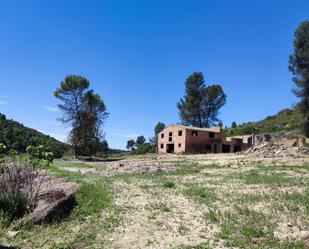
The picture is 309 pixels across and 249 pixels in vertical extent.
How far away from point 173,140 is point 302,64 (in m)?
20.9

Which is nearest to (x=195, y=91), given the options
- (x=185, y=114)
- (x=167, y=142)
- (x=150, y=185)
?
(x=185, y=114)

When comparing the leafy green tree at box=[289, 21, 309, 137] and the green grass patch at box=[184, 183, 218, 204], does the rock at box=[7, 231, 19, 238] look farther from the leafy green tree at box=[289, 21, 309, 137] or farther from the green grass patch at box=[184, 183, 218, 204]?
the leafy green tree at box=[289, 21, 309, 137]

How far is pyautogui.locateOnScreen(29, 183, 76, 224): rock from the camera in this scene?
938cm

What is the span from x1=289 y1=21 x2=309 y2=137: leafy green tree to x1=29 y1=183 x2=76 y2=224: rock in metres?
37.5

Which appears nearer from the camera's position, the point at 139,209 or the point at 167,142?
the point at 139,209

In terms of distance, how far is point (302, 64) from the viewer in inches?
1721

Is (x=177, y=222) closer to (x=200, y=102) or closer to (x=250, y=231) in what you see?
(x=250, y=231)

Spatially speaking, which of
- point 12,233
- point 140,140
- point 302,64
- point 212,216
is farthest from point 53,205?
point 140,140

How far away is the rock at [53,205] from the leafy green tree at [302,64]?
123 ft

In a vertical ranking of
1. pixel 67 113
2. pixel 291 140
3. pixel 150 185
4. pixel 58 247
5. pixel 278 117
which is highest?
pixel 278 117

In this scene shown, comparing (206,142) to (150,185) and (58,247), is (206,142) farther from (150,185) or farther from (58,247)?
(58,247)

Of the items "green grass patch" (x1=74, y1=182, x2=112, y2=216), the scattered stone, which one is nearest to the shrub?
"green grass patch" (x1=74, y1=182, x2=112, y2=216)

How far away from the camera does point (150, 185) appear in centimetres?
1493

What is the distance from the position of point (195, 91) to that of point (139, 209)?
61.9 metres
